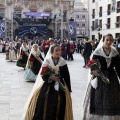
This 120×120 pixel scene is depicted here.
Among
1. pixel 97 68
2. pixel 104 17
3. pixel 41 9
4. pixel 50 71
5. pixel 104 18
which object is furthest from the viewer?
pixel 41 9

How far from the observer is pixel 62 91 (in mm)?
4879

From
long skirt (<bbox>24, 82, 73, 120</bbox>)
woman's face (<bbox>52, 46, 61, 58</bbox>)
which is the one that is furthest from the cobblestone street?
woman's face (<bbox>52, 46, 61, 58</bbox>)

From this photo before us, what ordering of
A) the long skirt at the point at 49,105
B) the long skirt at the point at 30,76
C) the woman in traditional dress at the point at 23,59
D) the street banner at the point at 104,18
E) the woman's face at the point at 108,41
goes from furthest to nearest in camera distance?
the street banner at the point at 104,18 → the woman in traditional dress at the point at 23,59 → the long skirt at the point at 30,76 → the woman's face at the point at 108,41 → the long skirt at the point at 49,105

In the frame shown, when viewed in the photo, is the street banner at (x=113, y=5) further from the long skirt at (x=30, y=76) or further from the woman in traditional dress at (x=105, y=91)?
the woman in traditional dress at (x=105, y=91)

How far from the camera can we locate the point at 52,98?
4.80 meters

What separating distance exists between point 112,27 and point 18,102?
32587 mm

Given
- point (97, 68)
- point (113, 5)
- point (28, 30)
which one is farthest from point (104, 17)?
point (97, 68)

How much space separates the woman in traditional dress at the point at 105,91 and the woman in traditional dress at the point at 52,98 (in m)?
0.40

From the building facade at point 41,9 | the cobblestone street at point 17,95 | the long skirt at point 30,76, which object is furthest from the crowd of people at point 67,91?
the building facade at point 41,9

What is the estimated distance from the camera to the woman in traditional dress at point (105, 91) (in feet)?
16.2

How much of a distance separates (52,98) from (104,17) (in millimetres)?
36555

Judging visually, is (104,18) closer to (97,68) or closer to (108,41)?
(108,41)

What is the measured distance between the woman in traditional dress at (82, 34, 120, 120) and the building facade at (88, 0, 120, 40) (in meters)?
30.0

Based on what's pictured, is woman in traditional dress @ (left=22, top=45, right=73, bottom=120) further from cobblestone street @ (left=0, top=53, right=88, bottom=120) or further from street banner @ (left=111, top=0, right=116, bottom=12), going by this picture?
street banner @ (left=111, top=0, right=116, bottom=12)
